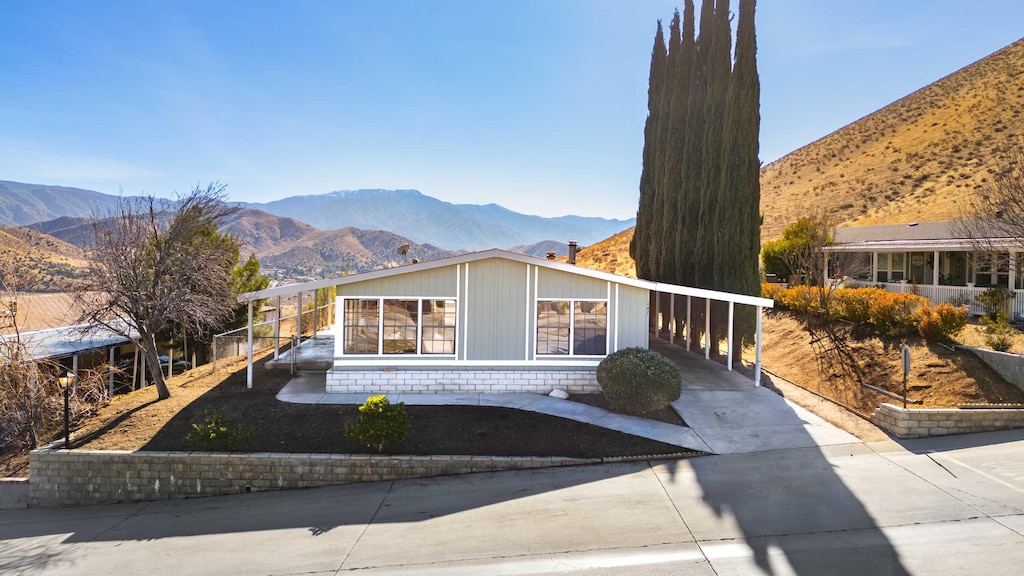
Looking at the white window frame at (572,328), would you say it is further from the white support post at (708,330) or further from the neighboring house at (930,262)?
the neighboring house at (930,262)

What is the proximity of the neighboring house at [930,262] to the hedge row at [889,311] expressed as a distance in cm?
221

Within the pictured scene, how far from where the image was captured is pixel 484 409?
10852 millimetres

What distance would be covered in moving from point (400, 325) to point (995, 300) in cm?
1592

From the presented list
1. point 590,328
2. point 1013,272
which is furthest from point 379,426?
point 1013,272

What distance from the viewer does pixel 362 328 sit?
1193 cm

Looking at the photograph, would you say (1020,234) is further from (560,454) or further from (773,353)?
(560,454)

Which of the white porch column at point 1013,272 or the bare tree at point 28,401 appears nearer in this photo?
the bare tree at point 28,401

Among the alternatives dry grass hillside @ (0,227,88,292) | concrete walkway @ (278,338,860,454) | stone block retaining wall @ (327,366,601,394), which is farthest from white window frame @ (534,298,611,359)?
dry grass hillside @ (0,227,88,292)

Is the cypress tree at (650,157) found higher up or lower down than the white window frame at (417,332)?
higher up

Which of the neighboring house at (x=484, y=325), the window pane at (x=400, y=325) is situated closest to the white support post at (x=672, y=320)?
the neighboring house at (x=484, y=325)

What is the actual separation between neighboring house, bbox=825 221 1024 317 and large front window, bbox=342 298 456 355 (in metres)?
13.9

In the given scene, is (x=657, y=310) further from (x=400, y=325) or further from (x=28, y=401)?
(x=28, y=401)

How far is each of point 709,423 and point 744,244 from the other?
21.9ft

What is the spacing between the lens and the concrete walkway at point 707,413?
9.30 metres
